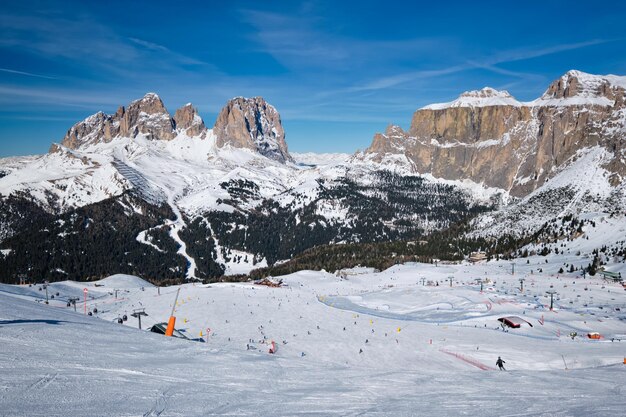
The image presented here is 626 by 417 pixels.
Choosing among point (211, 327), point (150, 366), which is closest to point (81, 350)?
point (150, 366)

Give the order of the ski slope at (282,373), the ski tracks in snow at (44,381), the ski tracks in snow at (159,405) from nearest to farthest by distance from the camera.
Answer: the ski tracks in snow at (159,405)
the ski tracks in snow at (44,381)
the ski slope at (282,373)

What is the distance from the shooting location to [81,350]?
1361cm

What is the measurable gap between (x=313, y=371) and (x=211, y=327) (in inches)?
1539

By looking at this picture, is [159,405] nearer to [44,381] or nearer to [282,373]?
[44,381]

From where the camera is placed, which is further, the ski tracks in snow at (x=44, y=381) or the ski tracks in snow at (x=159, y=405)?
the ski tracks in snow at (x=44, y=381)

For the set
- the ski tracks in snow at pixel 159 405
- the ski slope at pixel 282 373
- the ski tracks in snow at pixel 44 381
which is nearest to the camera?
the ski tracks in snow at pixel 159 405

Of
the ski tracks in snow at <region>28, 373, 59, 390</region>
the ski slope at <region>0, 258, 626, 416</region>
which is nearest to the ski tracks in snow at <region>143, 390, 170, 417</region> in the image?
the ski slope at <region>0, 258, 626, 416</region>

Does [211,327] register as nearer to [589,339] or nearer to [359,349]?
[359,349]

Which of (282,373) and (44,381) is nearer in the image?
(44,381)

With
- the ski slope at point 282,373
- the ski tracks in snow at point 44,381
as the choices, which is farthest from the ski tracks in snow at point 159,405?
the ski tracks in snow at point 44,381

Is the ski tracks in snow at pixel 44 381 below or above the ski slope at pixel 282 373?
above

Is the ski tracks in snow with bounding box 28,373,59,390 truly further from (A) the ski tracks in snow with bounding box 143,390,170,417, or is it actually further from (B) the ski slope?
(A) the ski tracks in snow with bounding box 143,390,170,417

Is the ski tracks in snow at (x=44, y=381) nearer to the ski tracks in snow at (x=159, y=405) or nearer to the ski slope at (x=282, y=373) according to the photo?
the ski slope at (x=282, y=373)

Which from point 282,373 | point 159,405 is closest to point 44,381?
point 159,405
